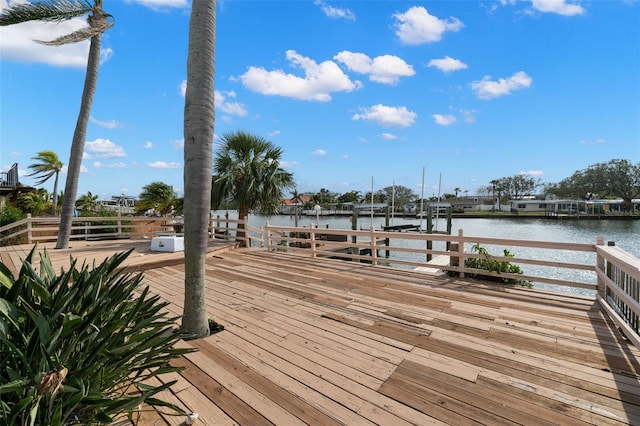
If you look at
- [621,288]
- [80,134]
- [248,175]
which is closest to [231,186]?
[248,175]

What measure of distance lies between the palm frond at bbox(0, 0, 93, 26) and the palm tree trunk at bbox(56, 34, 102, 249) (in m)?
0.63

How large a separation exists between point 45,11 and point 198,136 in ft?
24.5

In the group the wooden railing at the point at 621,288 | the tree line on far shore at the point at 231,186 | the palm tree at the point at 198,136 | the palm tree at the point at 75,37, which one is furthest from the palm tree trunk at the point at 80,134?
the wooden railing at the point at 621,288

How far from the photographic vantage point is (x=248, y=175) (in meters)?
10.2

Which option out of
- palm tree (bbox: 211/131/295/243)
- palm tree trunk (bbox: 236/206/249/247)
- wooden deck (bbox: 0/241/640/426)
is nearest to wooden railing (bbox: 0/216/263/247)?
palm tree trunk (bbox: 236/206/249/247)

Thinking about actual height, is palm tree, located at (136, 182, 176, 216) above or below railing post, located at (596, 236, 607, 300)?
above

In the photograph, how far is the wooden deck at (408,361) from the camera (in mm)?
1952

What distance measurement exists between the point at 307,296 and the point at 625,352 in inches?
133

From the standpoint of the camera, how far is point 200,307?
308 centimetres

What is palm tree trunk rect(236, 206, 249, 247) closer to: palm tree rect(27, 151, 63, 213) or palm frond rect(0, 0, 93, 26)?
palm frond rect(0, 0, 93, 26)

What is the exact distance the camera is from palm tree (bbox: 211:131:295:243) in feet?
33.6

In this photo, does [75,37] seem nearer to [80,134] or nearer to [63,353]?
[80,134]

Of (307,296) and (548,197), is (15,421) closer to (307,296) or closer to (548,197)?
(307,296)

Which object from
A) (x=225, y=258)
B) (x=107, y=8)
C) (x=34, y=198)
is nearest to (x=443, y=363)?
(x=225, y=258)
